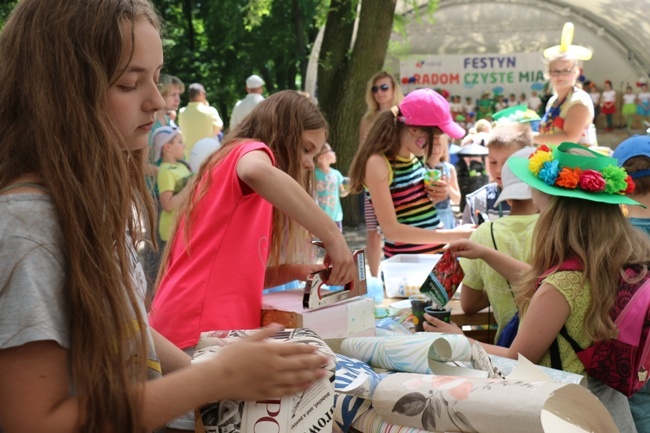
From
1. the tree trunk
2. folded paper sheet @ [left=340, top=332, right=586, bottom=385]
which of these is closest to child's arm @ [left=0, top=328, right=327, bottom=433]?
folded paper sheet @ [left=340, top=332, right=586, bottom=385]

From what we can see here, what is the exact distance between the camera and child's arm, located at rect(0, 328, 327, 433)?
3.37ft

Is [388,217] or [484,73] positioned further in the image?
[484,73]

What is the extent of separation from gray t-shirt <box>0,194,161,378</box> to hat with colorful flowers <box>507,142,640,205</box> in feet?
5.90

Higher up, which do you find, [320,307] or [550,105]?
[550,105]

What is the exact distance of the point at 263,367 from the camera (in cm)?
122

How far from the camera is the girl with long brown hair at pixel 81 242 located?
1036 millimetres

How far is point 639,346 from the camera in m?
2.31

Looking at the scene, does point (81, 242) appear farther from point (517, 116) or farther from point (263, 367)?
point (517, 116)

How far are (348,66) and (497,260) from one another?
26.2 feet

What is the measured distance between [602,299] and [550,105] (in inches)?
167

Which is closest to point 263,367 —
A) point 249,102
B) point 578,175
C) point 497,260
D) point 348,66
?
point 578,175

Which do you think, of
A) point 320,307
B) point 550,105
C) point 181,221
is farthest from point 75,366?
point 550,105

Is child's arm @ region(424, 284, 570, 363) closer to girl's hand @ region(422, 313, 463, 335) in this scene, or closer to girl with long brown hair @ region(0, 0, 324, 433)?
girl's hand @ region(422, 313, 463, 335)

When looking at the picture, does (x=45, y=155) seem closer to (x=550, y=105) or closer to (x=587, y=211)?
(x=587, y=211)
